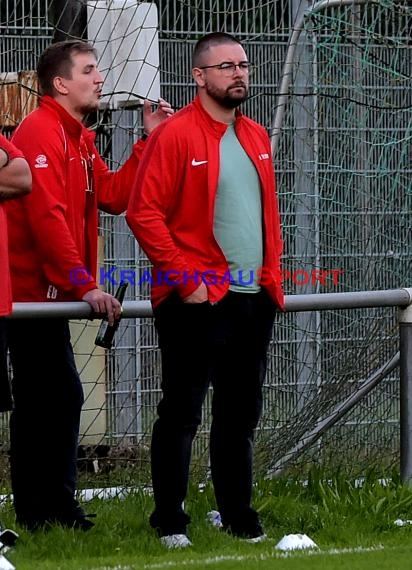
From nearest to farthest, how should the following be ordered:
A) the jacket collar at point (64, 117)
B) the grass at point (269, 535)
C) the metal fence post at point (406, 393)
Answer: the grass at point (269, 535), the jacket collar at point (64, 117), the metal fence post at point (406, 393)

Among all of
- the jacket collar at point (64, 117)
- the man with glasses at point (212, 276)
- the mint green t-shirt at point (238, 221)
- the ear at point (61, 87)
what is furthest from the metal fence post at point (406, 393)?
the ear at point (61, 87)

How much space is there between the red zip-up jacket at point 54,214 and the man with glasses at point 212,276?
311 millimetres

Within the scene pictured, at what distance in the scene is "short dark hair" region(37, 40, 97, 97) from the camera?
661 cm

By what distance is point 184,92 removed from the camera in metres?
8.70

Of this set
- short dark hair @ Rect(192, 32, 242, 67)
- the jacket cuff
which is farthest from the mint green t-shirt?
the jacket cuff

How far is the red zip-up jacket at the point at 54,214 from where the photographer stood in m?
6.27

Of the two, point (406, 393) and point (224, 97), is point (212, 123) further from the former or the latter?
point (406, 393)

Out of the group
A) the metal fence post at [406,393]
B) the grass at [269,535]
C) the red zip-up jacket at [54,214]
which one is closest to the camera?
the grass at [269,535]

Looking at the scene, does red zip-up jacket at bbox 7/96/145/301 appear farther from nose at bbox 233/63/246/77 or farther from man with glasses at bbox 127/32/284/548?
nose at bbox 233/63/246/77

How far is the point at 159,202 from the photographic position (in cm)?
625

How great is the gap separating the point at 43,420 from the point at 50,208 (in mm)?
922

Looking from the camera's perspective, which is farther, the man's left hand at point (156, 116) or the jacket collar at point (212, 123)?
the man's left hand at point (156, 116)

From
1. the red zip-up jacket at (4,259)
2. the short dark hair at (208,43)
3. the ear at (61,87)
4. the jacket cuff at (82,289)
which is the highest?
the short dark hair at (208,43)

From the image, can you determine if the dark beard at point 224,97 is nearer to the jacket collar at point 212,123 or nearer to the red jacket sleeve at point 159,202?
the jacket collar at point 212,123
